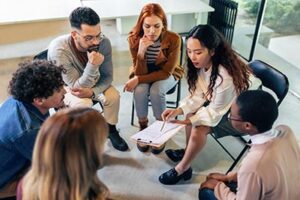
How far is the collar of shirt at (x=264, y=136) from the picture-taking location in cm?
125

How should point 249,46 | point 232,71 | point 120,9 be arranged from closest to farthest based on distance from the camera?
point 232,71 → point 120,9 → point 249,46

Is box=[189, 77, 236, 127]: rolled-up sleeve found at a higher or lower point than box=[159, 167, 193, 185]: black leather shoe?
higher

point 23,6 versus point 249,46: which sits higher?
point 23,6

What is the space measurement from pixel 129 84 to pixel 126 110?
581 mm

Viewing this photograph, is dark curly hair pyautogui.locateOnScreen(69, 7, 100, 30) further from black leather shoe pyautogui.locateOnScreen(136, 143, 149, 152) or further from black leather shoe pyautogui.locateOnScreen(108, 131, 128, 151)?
black leather shoe pyautogui.locateOnScreen(136, 143, 149, 152)

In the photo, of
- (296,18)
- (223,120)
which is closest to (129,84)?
(223,120)

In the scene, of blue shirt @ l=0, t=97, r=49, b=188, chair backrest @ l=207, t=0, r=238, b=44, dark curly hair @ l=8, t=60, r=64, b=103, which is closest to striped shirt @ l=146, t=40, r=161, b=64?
dark curly hair @ l=8, t=60, r=64, b=103

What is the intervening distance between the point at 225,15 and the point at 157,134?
2.28 meters

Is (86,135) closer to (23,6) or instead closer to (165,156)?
(165,156)

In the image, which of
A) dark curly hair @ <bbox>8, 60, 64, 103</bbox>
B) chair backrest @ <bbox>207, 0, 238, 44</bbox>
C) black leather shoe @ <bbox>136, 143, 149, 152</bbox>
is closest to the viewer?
dark curly hair @ <bbox>8, 60, 64, 103</bbox>

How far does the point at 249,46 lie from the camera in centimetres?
370

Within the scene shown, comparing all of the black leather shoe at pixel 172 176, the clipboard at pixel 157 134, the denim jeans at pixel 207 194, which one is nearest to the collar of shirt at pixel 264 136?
the denim jeans at pixel 207 194

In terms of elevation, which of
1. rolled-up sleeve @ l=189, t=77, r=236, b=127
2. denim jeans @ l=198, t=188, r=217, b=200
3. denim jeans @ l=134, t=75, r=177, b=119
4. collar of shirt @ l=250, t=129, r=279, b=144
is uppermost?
collar of shirt @ l=250, t=129, r=279, b=144

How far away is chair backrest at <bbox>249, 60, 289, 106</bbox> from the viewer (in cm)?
187
